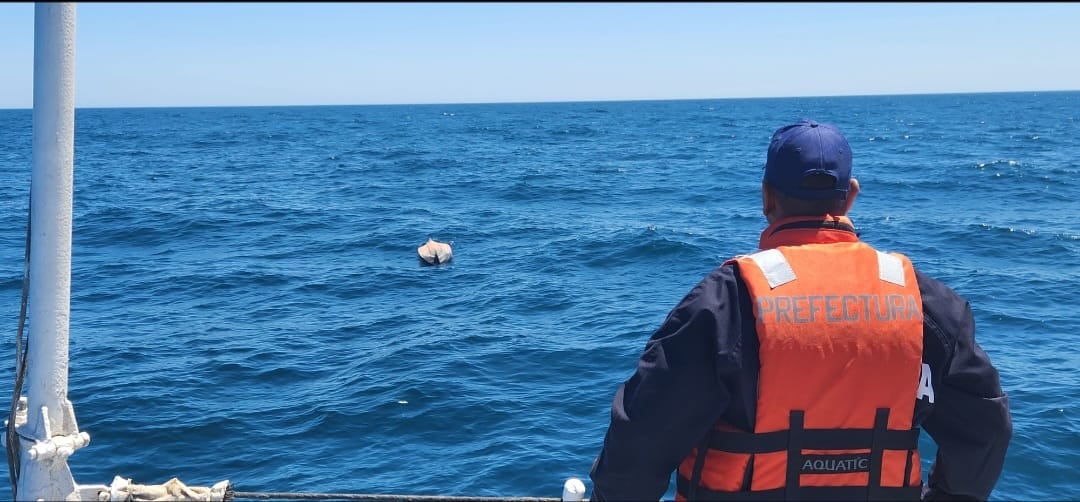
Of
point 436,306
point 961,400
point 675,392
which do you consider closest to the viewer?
point 675,392

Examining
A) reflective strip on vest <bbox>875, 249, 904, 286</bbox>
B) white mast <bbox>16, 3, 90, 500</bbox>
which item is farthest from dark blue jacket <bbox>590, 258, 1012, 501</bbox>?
white mast <bbox>16, 3, 90, 500</bbox>

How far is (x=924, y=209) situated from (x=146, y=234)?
72.8 ft

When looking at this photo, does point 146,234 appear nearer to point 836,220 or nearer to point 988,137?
point 836,220

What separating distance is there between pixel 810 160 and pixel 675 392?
757 millimetres

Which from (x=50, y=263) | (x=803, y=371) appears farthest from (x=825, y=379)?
(x=50, y=263)

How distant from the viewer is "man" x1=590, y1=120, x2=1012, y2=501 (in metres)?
2.46

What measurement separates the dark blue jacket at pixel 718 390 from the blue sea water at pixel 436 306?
6234 mm

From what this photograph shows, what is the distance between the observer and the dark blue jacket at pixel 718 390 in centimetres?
245

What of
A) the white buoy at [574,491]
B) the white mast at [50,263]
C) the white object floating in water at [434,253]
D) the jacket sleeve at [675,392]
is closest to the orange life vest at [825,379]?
the jacket sleeve at [675,392]

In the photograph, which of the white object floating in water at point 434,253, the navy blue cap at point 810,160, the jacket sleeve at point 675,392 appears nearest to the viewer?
the jacket sleeve at point 675,392

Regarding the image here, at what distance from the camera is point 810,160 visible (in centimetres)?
255

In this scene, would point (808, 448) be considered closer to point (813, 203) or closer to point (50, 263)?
point (813, 203)

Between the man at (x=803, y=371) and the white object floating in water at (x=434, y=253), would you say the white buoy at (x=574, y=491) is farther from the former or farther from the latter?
the white object floating in water at (x=434, y=253)

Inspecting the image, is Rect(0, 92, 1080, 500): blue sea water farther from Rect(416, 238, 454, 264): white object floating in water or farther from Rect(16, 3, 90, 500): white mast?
Rect(16, 3, 90, 500): white mast
